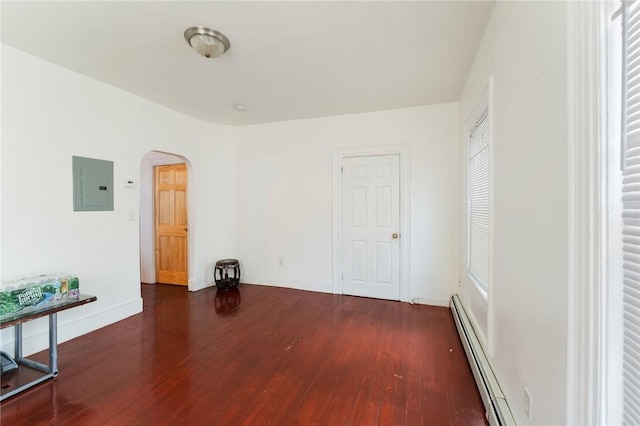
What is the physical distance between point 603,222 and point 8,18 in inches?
140

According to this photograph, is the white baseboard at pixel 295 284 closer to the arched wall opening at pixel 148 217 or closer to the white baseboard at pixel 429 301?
the white baseboard at pixel 429 301

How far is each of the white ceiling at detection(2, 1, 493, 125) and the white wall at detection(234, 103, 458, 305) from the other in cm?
52

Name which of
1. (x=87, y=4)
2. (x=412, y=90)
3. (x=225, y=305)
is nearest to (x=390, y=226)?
(x=412, y=90)

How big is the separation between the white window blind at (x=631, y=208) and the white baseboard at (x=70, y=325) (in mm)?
3828

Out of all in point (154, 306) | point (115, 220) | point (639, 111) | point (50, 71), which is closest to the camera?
point (639, 111)

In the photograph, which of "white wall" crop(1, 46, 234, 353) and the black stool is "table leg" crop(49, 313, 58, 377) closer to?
"white wall" crop(1, 46, 234, 353)

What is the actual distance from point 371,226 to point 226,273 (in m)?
2.42

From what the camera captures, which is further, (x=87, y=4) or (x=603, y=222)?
(x=87, y=4)

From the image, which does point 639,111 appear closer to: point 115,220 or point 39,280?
point 39,280

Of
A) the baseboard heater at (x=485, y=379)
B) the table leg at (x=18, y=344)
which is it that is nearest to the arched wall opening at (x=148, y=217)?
the table leg at (x=18, y=344)

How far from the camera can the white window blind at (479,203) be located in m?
2.26

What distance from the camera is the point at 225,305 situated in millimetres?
3594

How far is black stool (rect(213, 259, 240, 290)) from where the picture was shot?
4309 mm

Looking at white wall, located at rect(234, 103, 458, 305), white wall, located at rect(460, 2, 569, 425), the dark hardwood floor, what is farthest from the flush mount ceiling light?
the dark hardwood floor
